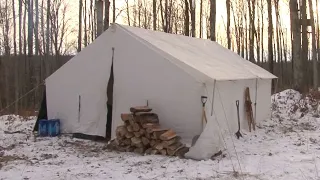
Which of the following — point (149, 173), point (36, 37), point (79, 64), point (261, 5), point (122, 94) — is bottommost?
point (149, 173)

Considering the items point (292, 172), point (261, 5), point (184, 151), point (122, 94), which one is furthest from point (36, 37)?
point (292, 172)

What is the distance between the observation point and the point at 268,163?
7.20 metres

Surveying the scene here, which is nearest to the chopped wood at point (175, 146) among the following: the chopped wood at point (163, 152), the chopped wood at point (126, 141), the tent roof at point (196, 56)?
the chopped wood at point (163, 152)

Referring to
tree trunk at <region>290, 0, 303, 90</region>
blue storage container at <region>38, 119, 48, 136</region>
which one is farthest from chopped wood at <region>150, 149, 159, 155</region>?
tree trunk at <region>290, 0, 303, 90</region>

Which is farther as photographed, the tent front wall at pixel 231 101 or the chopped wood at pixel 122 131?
the tent front wall at pixel 231 101

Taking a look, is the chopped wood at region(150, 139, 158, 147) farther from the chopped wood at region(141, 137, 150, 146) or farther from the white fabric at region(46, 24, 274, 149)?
the white fabric at region(46, 24, 274, 149)

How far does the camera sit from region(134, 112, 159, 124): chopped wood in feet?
27.0

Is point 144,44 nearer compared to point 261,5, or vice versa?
point 144,44

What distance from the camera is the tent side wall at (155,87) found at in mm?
8586

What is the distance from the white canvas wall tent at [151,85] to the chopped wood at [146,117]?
9.8 inches

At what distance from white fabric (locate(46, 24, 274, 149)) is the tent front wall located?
0.9 inches

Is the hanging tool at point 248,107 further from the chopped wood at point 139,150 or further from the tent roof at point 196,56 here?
the chopped wood at point 139,150

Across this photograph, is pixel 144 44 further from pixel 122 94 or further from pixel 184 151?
pixel 184 151

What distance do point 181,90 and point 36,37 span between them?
21.5m
